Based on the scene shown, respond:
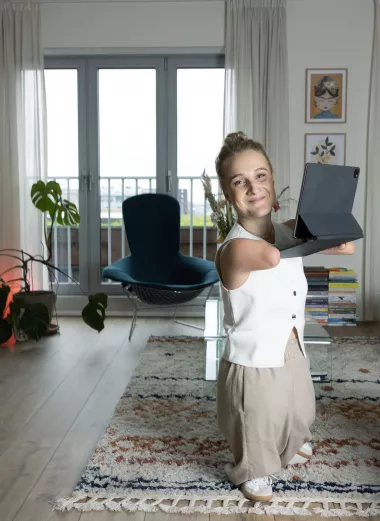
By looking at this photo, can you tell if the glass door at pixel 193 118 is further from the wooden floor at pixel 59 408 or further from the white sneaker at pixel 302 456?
the white sneaker at pixel 302 456

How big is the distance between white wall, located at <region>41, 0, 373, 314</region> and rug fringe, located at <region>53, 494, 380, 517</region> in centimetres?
331

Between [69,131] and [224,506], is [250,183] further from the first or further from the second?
A: [69,131]

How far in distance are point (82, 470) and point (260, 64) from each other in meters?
3.74

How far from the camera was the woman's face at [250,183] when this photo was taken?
1765 mm

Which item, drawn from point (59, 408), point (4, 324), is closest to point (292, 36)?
point (4, 324)

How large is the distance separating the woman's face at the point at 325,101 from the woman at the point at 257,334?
11.0ft

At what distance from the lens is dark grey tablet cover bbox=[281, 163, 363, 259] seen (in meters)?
1.60

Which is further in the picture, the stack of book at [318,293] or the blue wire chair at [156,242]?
the stack of book at [318,293]

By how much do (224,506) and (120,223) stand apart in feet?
14.0

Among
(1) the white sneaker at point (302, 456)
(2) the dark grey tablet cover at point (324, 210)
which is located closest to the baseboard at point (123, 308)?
(1) the white sneaker at point (302, 456)

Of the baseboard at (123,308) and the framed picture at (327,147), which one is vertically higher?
the framed picture at (327,147)

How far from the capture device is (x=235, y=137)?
185 centimetres

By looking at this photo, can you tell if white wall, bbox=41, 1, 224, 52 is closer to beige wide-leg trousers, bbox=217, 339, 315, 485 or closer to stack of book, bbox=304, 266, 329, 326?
stack of book, bbox=304, 266, 329, 326

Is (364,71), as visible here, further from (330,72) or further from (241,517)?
(241,517)
